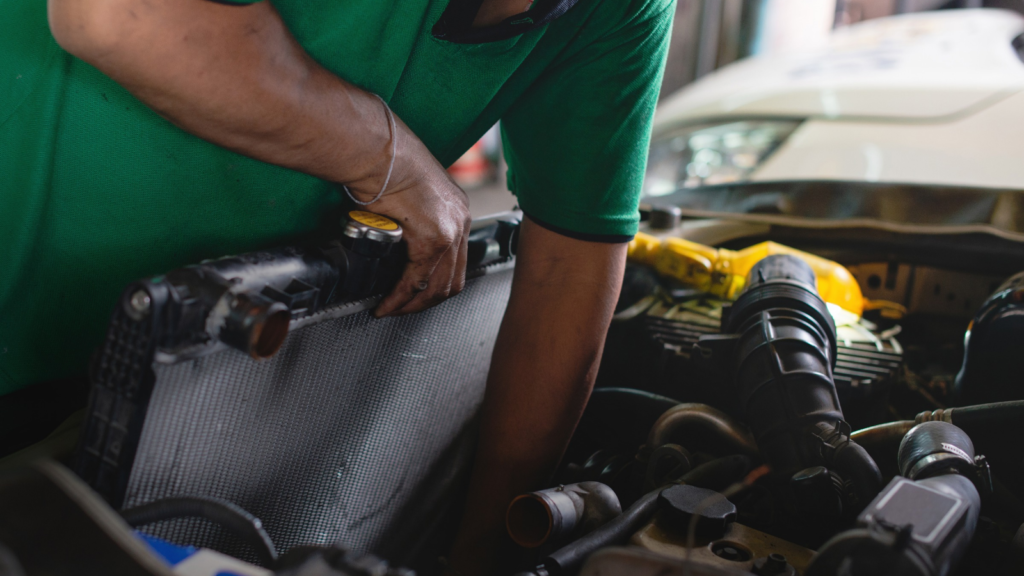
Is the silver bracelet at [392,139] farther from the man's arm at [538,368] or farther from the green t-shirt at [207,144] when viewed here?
the man's arm at [538,368]

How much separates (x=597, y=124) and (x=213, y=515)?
62cm

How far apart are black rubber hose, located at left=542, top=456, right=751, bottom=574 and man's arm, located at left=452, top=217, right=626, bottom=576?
0.78 ft

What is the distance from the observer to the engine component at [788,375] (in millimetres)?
750

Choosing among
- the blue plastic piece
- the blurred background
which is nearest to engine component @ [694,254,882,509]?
the blue plastic piece

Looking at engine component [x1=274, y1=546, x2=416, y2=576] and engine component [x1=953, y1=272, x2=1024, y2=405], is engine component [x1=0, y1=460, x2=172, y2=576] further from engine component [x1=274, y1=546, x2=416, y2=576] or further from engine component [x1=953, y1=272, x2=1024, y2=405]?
engine component [x1=953, y1=272, x2=1024, y2=405]

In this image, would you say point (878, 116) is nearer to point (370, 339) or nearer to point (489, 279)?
point (489, 279)

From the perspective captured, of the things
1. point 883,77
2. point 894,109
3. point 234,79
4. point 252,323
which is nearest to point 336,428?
point 252,323

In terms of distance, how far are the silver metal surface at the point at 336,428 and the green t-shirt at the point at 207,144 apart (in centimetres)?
18

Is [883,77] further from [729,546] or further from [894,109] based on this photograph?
[729,546]

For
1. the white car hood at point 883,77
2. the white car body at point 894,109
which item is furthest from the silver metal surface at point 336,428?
the white car hood at point 883,77

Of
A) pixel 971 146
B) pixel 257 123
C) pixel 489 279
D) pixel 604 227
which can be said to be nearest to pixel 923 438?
pixel 604 227

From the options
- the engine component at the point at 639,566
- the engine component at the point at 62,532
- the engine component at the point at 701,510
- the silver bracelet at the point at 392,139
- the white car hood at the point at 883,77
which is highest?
the white car hood at the point at 883,77

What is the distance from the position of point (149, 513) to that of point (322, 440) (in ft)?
0.87

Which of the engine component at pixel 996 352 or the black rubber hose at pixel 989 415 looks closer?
the black rubber hose at pixel 989 415
